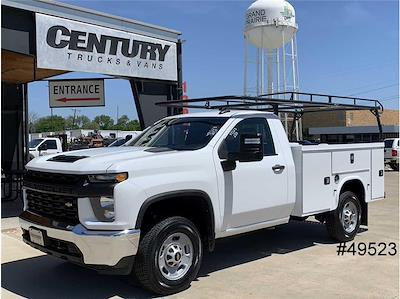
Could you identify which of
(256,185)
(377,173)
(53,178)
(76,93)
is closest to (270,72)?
(76,93)

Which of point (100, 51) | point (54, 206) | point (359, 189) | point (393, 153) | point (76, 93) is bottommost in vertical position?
point (393, 153)

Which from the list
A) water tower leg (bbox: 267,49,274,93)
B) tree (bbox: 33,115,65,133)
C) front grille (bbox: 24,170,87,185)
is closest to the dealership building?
front grille (bbox: 24,170,87,185)

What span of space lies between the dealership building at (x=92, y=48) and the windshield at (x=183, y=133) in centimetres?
452

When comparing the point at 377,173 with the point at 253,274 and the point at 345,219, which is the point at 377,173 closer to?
the point at 345,219

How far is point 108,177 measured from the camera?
4777 millimetres

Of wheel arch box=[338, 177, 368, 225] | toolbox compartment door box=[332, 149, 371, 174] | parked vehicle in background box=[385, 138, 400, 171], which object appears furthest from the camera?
parked vehicle in background box=[385, 138, 400, 171]

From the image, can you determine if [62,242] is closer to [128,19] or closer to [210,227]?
[210,227]

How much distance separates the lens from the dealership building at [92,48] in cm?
990

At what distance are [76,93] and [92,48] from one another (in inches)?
101

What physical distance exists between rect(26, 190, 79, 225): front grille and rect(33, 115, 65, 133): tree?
346 feet

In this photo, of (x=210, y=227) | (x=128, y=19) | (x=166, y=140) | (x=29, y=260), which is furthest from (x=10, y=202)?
(x=210, y=227)

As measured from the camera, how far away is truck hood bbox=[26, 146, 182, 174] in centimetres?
484

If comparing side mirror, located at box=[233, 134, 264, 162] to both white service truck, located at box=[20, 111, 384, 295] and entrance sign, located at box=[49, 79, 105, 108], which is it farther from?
entrance sign, located at box=[49, 79, 105, 108]

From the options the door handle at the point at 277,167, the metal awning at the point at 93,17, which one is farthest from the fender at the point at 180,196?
the metal awning at the point at 93,17
